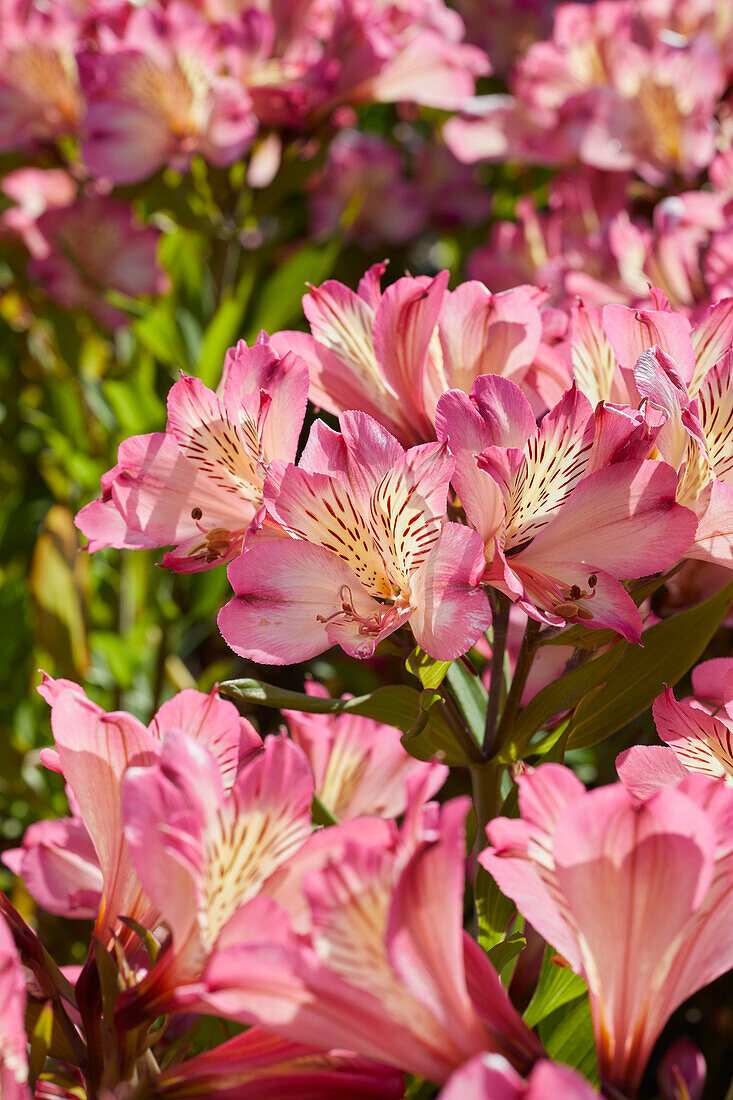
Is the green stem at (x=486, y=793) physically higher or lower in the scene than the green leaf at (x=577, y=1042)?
higher

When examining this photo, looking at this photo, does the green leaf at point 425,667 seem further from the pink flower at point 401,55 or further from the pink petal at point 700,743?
the pink flower at point 401,55

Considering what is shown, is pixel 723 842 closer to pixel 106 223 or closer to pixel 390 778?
pixel 390 778

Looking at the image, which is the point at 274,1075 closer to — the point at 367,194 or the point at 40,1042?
the point at 40,1042

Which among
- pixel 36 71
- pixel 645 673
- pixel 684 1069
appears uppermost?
pixel 36 71

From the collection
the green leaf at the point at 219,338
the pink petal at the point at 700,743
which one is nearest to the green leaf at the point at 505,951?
the pink petal at the point at 700,743

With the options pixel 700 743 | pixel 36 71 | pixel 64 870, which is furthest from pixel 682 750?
pixel 36 71

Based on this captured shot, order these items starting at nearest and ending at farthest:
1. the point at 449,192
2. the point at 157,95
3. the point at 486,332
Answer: the point at 486,332, the point at 157,95, the point at 449,192

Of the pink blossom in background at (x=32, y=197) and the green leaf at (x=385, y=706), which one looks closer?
the green leaf at (x=385, y=706)
